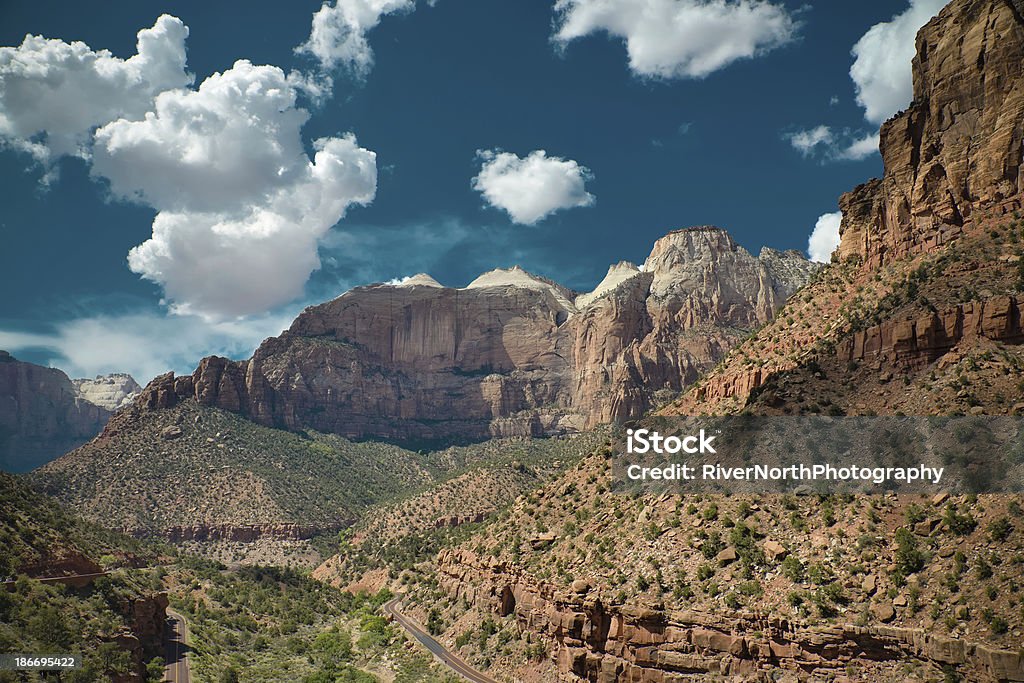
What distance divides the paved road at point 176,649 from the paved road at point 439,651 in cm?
1868

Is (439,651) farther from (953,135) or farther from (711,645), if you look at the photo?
(953,135)

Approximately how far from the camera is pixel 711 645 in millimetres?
35625

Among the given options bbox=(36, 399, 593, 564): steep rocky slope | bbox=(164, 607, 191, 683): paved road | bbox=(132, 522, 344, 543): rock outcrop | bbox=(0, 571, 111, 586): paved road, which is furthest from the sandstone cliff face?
bbox=(132, 522, 344, 543): rock outcrop

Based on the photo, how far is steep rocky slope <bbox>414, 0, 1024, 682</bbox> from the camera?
3203 centimetres

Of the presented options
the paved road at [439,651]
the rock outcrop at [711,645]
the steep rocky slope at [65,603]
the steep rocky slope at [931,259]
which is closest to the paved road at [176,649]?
the steep rocky slope at [65,603]

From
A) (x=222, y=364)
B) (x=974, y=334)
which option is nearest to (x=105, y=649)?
(x=974, y=334)

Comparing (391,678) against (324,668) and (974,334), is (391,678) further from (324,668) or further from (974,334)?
(974,334)

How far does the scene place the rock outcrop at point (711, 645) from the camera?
29688mm

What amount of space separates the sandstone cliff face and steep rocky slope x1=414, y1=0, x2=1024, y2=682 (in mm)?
142

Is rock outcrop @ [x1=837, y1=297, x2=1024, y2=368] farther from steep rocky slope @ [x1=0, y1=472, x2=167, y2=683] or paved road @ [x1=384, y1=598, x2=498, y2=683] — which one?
steep rocky slope @ [x1=0, y1=472, x2=167, y2=683]

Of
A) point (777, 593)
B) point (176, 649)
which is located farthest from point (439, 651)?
point (777, 593)

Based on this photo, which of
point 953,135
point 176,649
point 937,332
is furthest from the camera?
point 176,649

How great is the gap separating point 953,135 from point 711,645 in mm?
40712

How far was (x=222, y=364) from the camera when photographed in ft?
581
